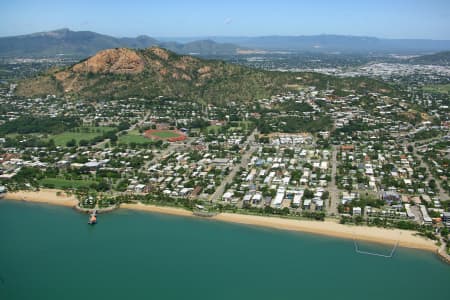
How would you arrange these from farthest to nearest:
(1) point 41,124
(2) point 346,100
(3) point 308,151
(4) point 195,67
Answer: (4) point 195,67 → (2) point 346,100 → (1) point 41,124 → (3) point 308,151

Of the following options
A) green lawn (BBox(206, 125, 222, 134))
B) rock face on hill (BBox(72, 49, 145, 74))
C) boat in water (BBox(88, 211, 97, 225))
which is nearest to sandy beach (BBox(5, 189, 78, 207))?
boat in water (BBox(88, 211, 97, 225))

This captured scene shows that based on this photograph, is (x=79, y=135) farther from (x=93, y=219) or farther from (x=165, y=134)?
(x=93, y=219)

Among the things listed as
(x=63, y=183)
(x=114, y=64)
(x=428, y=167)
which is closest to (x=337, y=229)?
(x=428, y=167)

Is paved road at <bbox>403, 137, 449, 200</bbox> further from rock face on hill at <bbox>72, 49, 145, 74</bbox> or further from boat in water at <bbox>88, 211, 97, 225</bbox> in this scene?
rock face on hill at <bbox>72, 49, 145, 74</bbox>

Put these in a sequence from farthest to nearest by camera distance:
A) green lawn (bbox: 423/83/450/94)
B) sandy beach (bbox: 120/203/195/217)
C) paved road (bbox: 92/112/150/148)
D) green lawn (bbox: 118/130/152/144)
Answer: green lawn (bbox: 423/83/450/94) → green lawn (bbox: 118/130/152/144) → paved road (bbox: 92/112/150/148) → sandy beach (bbox: 120/203/195/217)

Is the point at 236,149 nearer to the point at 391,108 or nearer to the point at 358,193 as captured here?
the point at 358,193

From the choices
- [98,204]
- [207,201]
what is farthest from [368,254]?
[98,204]
